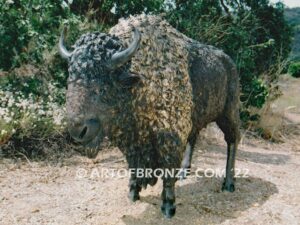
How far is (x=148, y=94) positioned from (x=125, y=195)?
4.96 ft

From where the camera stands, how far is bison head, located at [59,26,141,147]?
3760 mm

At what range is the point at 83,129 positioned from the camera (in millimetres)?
3766

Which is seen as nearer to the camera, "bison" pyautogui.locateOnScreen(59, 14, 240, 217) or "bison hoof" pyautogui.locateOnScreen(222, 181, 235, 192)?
"bison" pyautogui.locateOnScreen(59, 14, 240, 217)

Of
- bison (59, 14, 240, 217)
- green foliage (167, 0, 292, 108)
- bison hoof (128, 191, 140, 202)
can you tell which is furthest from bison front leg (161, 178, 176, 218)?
green foliage (167, 0, 292, 108)

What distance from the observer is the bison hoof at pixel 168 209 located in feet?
15.5

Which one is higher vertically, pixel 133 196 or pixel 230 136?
pixel 230 136

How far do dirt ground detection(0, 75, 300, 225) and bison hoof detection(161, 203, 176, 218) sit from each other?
0.05m

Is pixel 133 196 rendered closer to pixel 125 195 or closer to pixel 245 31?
pixel 125 195

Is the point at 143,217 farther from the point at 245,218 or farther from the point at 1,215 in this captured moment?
the point at 1,215

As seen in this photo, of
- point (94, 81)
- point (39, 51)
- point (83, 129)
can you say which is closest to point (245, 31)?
point (39, 51)

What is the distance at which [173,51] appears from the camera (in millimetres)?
4668

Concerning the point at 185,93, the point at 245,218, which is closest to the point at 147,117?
the point at 185,93

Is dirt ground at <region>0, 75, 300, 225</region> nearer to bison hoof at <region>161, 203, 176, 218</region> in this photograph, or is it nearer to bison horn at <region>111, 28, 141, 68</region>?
bison hoof at <region>161, 203, 176, 218</region>

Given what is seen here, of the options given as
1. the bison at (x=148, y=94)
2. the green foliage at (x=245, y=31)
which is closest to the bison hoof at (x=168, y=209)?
the bison at (x=148, y=94)
